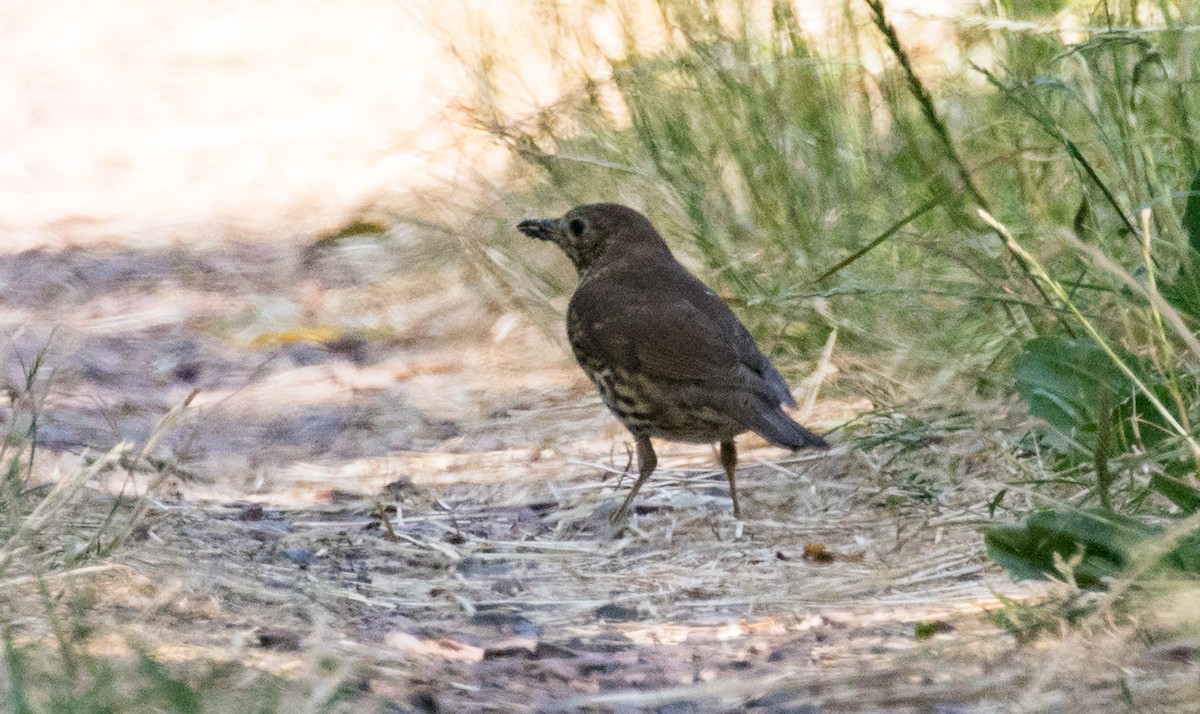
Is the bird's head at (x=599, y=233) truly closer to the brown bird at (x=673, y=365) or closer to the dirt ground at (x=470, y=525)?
the brown bird at (x=673, y=365)

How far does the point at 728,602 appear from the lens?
3.56 metres

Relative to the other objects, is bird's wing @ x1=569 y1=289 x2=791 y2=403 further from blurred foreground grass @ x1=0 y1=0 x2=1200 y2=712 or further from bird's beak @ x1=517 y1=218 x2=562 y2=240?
bird's beak @ x1=517 y1=218 x2=562 y2=240

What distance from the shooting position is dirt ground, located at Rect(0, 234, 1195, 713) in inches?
108

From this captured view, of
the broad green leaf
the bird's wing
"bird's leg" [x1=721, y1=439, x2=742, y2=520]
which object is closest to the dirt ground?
"bird's leg" [x1=721, y1=439, x2=742, y2=520]

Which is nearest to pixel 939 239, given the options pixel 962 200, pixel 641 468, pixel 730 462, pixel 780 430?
pixel 962 200

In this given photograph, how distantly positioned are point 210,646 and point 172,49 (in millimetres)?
8943

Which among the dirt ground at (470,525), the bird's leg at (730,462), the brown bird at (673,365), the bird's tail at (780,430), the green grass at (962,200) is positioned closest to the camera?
the dirt ground at (470,525)

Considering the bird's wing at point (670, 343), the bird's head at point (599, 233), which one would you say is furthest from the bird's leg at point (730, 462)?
the bird's head at point (599, 233)

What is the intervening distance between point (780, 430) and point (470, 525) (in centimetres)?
91

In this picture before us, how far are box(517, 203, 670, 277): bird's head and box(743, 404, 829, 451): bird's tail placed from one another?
3.26ft

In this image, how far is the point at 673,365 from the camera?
4.40 metres

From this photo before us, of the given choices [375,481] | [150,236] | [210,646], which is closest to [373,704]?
[210,646]

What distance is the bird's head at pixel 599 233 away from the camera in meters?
5.10

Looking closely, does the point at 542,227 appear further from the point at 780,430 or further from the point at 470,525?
the point at 780,430
